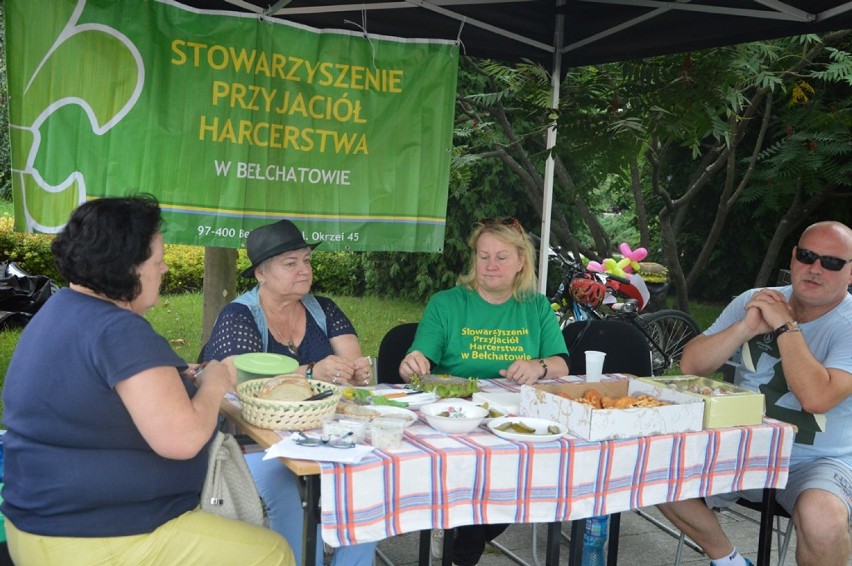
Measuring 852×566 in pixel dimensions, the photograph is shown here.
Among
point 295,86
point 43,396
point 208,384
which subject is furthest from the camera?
point 295,86

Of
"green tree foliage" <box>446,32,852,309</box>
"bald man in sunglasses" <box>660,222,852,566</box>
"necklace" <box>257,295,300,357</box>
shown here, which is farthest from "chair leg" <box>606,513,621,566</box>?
"green tree foliage" <box>446,32,852,309</box>

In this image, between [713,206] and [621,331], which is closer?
[621,331]

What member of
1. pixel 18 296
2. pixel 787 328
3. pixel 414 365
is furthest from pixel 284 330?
pixel 18 296

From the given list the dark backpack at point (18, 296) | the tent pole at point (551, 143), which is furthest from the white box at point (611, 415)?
the dark backpack at point (18, 296)

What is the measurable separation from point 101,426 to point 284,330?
125 cm

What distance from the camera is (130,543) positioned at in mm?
1903

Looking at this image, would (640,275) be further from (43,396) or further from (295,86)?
(43,396)

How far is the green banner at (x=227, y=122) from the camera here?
3162 millimetres

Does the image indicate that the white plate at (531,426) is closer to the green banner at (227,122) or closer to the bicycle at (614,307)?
the green banner at (227,122)

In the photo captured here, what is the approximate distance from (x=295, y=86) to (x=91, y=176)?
95 cm

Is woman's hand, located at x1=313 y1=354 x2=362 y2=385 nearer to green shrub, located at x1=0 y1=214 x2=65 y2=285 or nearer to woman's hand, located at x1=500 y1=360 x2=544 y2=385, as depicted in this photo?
woman's hand, located at x1=500 y1=360 x2=544 y2=385

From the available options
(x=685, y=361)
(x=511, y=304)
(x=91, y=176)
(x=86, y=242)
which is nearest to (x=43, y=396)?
(x=86, y=242)

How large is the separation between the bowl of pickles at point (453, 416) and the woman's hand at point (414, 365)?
0.55 metres

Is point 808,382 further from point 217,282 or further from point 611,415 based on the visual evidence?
point 217,282
